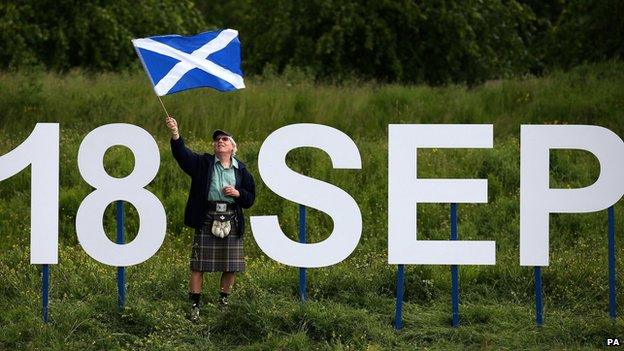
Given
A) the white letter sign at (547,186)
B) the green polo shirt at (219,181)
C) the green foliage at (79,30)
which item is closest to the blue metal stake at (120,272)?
the green polo shirt at (219,181)

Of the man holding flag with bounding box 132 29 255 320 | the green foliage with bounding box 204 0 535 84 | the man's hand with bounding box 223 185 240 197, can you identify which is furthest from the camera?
the green foliage with bounding box 204 0 535 84

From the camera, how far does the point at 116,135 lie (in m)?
10.1

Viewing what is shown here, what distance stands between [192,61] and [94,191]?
1.37m

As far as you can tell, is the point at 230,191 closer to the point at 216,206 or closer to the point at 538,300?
the point at 216,206

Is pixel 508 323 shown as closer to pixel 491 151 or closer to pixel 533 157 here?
pixel 533 157

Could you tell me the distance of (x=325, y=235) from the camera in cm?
1350

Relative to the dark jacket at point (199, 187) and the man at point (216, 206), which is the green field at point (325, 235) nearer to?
the man at point (216, 206)

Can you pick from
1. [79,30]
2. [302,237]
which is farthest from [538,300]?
[79,30]

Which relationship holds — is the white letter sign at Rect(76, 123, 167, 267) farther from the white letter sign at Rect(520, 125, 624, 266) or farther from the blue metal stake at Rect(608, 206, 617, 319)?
the blue metal stake at Rect(608, 206, 617, 319)

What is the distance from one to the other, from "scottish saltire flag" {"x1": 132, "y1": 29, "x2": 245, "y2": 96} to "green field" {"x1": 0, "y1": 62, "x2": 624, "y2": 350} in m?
1.86

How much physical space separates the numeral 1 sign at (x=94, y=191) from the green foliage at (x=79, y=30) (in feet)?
40.9

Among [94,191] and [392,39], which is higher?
[392,39]

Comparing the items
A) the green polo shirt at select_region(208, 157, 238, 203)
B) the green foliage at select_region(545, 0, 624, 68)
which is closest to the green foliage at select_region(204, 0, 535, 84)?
the green foliage at select_region(545, 0, 624, 68)

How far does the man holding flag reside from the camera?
32.2ft
